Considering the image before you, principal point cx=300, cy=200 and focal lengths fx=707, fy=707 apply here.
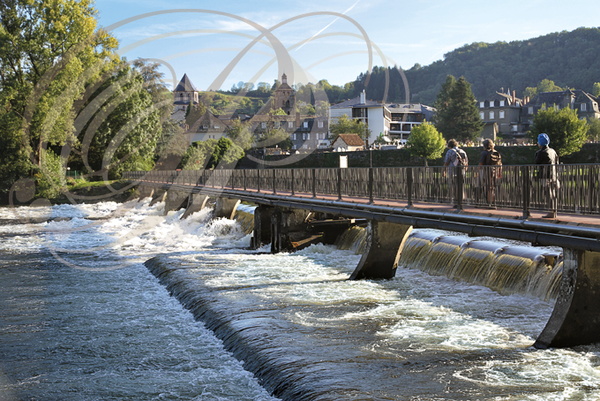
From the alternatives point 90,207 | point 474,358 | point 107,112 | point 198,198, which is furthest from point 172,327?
point 107,112

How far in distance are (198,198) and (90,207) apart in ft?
65.4

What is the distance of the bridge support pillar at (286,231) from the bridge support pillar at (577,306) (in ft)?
49.8

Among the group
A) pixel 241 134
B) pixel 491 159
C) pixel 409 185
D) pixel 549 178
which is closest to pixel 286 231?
pixel 409 185

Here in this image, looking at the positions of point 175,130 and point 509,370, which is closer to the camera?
point 509,370

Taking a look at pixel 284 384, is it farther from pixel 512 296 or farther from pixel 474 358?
pixel 512 296

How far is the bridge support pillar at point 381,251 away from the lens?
20.5 metres

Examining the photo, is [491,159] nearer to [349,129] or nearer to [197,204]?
[197,204]

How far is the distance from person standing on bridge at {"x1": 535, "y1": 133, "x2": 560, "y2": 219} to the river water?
255 centimetres

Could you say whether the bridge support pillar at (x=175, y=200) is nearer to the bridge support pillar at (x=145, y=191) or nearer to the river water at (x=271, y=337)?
the bridge support pillar at (x=145, y=191)

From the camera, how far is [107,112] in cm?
7219

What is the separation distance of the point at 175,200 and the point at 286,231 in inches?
1054

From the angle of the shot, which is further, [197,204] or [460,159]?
[197,204]

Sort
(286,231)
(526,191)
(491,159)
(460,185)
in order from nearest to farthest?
1. (526,191)
2. (460,185)
3. (491,159)
4. (286,231)

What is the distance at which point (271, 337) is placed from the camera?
1369 cm
